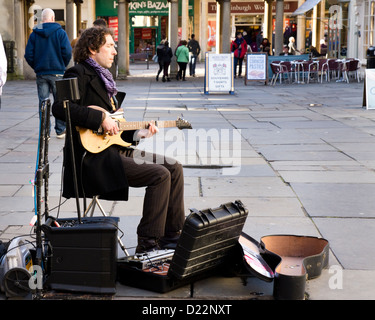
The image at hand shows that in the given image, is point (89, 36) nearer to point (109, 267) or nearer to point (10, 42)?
point (109, 267)

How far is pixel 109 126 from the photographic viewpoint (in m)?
4.49

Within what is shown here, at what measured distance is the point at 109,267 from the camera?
157 inches

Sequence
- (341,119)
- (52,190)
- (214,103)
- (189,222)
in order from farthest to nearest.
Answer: (214,103) < (341,119) < (52,190) < (189,222)

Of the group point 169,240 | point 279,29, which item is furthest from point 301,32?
point 169,240

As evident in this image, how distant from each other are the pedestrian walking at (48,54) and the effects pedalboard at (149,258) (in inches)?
250

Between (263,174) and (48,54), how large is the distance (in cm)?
446

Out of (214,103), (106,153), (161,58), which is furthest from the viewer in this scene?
(161,58)

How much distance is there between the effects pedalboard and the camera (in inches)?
166

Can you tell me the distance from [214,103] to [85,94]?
1208 centimetres

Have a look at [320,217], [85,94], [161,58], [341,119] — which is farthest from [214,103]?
[85,94]

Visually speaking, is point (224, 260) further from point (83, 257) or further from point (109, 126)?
point (109, 126)

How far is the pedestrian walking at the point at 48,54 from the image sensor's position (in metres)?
10.5

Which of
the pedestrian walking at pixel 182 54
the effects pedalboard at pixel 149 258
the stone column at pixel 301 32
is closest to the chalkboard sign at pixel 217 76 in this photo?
the pedestrian walking at pixel 182 54

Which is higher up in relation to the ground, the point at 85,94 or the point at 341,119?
the point at 85,94
